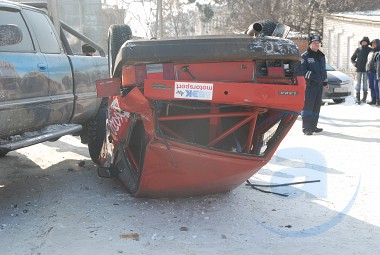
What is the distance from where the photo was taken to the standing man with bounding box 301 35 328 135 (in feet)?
27.4

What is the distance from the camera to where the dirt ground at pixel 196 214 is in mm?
3510

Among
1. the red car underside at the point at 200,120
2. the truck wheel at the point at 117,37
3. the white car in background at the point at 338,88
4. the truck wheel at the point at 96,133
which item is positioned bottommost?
the white car in background at the point at 338,88

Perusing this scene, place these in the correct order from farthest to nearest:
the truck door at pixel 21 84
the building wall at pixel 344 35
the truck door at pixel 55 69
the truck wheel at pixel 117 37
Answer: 1. the building wall at pixel 344 35
2. the truck door at pixel 55 69
3. the truck wheel at pixel 117 37
4. the truck door at pixel 21 84

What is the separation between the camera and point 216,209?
4.32 meters

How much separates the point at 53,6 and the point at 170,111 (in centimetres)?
345

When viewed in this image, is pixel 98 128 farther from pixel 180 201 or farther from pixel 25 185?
pixel 180 201

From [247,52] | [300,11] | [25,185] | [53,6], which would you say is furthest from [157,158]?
[300,11]

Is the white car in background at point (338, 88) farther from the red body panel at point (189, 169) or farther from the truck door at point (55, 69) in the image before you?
the red body panel at point (189, 169)

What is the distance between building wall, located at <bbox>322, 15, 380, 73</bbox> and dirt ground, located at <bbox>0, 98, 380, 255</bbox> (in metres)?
17.6

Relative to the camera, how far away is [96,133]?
5934mm

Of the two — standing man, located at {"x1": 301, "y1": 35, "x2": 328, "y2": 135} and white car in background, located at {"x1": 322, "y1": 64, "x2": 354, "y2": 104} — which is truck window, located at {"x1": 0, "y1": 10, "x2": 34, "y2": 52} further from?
white car in background, located at {"x1": 322, "y1": 64, "x2": 354, "y2": 104}

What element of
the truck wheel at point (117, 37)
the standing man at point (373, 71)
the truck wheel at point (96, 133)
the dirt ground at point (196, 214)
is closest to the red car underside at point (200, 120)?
the dirt ground at point (196, 214)

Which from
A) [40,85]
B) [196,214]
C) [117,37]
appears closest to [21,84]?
[40,85]

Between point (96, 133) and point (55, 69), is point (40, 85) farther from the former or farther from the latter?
point (96, 133)
